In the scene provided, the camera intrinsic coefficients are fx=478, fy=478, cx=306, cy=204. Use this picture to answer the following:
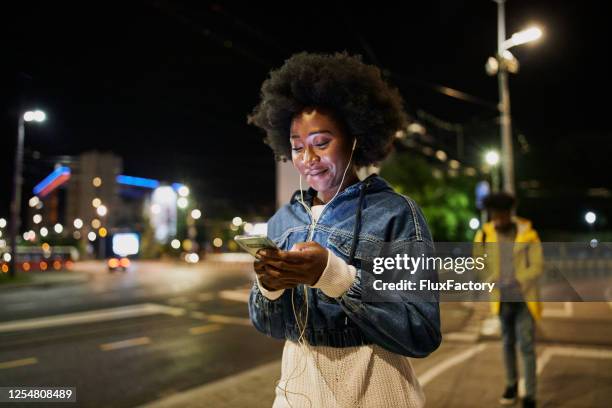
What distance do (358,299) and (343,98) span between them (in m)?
0.73

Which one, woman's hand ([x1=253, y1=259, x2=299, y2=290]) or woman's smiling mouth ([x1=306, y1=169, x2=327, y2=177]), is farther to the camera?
woman's smiling mouth ([x1=306, y1=169, x2=327, y2=177])

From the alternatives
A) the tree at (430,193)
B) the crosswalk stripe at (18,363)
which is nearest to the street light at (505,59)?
the crosswalk stripe at (18,363)

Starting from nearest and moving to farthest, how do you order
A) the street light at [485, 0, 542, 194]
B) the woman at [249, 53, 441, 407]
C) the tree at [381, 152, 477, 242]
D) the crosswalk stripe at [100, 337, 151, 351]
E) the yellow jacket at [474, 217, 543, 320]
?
the woman at [249, 53, 441, 407]
the yellow jacket at [474, 217, 543, 320]
the crosswalk stripe at [100, 337, 151, 351]
the street light at [485, 0, 542, 194]
the tree at [381, 152, 477, 242]

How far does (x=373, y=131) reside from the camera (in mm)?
1799

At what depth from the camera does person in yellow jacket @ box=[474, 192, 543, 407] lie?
12.8 ft

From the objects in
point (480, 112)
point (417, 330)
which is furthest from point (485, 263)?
point (480, 112)

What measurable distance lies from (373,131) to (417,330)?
2.56 feet

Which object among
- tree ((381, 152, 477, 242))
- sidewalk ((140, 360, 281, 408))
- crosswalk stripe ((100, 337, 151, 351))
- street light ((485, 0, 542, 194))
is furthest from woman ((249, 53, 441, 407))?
tree ((381, 152, 477, 242))

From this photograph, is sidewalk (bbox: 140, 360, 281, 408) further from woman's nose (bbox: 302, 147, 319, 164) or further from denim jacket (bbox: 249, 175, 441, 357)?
woman's nose (bbox: 302, 147, 319, 164)

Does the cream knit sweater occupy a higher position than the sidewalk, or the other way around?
the cream knit sweater

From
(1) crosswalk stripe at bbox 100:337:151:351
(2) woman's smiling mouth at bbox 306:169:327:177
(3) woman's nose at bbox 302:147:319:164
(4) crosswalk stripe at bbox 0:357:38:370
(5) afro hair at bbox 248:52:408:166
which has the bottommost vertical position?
(1) crosswalk stripe at bbox 100:337:151:351

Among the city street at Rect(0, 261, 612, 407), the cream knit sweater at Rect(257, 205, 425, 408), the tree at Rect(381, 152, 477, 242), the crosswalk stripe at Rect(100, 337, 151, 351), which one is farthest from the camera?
the tree at Rect(381, 152, 477, 242)

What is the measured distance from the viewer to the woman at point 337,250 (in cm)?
133

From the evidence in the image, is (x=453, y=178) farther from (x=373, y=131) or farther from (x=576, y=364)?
(x=373, y=131)
